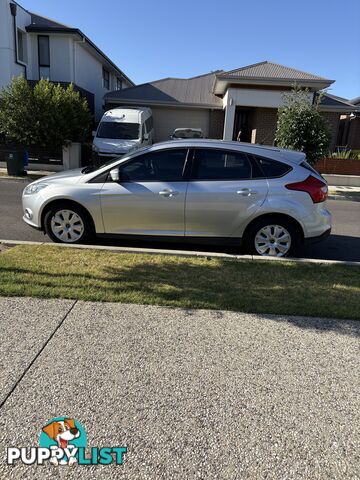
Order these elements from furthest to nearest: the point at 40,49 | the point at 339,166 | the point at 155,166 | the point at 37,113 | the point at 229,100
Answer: the point at 40,49 → the point at 229,100 → the point at 339,166 → the point at 37,113 → the point at 155,166

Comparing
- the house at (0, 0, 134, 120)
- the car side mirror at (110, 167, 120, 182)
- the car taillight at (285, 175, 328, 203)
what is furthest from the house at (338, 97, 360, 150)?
the car side mirror at (110, 167, 120, 182)

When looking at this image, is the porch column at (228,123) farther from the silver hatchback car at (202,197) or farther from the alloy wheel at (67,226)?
the alloy wheel at (67,226)

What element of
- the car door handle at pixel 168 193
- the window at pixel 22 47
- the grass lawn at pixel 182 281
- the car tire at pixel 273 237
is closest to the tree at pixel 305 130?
the car tire at pixel 273 237

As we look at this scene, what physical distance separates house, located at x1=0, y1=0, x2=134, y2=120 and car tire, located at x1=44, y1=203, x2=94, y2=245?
52.5 feet

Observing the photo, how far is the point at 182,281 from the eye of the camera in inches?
175

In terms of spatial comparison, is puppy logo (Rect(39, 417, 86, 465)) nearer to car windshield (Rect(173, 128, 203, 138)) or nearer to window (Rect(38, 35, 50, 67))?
car windshield (Rect(173, 128, 203, 138))

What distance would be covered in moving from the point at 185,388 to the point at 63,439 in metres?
0.84

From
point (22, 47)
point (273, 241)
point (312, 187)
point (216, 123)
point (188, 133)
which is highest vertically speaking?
point (22, 47)

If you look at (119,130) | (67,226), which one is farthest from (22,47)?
(67,226)

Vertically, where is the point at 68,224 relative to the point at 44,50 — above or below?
below

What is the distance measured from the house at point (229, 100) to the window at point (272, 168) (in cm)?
1433

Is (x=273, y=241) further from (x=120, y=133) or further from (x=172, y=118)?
(x=172, y=118)

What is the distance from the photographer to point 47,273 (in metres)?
4.46

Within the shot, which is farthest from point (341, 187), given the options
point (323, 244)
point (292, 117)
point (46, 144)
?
point (46, 144)
